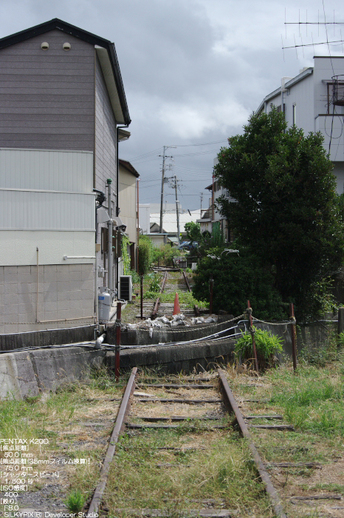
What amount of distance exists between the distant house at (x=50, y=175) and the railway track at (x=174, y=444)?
2.81m

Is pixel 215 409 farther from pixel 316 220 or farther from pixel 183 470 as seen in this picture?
pixel 316 220

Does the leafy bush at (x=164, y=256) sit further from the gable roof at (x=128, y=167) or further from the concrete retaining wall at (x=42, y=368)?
the concrete retaining wall at (x=42, y=368)

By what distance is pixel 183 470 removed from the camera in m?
4.61

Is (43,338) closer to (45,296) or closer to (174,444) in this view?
(45,296)

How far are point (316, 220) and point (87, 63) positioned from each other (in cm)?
704

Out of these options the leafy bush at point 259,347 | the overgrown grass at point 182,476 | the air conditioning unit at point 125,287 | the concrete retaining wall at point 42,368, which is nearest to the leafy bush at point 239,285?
the leafy bush at point 259,347

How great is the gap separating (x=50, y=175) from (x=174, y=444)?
22.4ft

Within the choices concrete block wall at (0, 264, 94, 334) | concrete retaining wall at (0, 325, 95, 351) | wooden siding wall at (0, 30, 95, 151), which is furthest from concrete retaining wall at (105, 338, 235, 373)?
wooden siding wall at (0, 30, 95, 151)

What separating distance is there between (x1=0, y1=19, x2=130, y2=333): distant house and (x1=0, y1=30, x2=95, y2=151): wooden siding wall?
0.02 m

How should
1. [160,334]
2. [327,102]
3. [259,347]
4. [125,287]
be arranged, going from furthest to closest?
[327,102] < [125,287] < [160,334] < [259,347]

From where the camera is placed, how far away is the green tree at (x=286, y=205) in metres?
12.3

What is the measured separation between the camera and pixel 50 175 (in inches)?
409

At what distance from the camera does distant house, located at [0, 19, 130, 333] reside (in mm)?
9812

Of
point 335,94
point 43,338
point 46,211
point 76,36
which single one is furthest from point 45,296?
Answer: point 335,94
